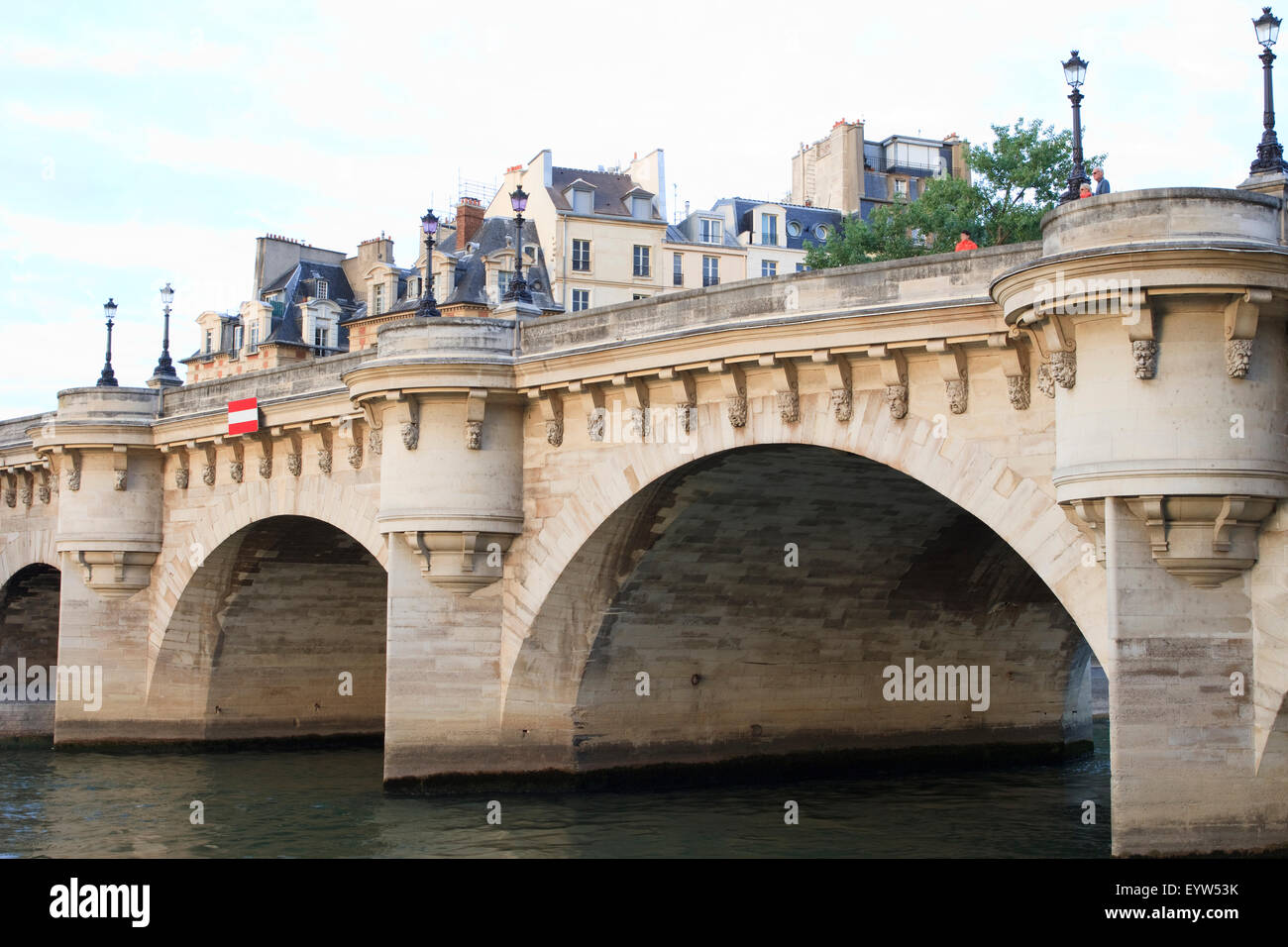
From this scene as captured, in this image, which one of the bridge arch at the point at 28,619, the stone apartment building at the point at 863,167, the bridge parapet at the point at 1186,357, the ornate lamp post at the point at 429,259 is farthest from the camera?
the stone apartment building at the point at 863,167

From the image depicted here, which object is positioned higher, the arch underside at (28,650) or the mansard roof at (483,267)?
the mansard roof at (483,267)

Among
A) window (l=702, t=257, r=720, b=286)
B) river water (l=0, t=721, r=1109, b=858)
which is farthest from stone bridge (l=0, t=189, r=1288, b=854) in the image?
window (l=702, t=257, r=720, b=286)

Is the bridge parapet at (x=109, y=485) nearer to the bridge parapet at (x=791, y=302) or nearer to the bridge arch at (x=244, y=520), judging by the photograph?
the bridge arch at (x=244, y=520)

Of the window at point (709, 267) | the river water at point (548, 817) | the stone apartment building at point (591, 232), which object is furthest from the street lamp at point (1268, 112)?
the window at point (709, 267)

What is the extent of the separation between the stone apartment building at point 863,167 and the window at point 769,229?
3828 millimetres

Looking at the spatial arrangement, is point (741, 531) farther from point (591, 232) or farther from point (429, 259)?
point (591, 232)

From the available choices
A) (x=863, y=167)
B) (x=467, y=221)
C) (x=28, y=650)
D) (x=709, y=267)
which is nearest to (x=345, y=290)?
(x=467, y=221)

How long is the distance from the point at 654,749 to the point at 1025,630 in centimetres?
945

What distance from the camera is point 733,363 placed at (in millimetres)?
21938

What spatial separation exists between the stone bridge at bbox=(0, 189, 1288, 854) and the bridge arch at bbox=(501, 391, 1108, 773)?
0.05 m

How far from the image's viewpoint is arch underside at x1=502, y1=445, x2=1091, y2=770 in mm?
25531

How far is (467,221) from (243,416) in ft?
120

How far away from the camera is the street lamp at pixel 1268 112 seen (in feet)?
54.5

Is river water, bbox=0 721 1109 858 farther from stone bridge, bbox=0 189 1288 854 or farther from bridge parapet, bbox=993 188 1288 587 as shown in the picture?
bridge parapet, bbox=993 188 1288 587
